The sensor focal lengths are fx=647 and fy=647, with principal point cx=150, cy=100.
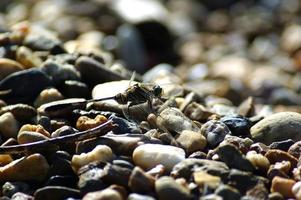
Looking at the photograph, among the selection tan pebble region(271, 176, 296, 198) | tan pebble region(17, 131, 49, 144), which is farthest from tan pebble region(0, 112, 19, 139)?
tan pebble region(271, 176, 296, 198)

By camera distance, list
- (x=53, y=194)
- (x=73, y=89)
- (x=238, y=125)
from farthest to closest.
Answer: (x=73, y=89)
(x=238, y=125)
(x=53, y=194)

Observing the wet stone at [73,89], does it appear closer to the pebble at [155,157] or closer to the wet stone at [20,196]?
the pebble at [155,157]

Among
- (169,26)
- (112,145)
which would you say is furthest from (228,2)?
(112,145)

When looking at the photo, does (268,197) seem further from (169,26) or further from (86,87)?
(169,26)

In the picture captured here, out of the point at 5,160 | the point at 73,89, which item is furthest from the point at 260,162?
the point at 73,89

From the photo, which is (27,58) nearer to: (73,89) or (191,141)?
(73,89)

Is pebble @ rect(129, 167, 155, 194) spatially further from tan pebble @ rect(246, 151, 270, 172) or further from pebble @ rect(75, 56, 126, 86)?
pebble @ rect(75, 56, 126, 86)

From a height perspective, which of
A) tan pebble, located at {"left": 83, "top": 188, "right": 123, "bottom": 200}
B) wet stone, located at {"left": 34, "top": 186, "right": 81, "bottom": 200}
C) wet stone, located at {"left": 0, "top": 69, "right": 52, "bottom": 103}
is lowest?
wet stone, located at {"left": 34, "top": 186, "right": 81, "bottom": 200}
